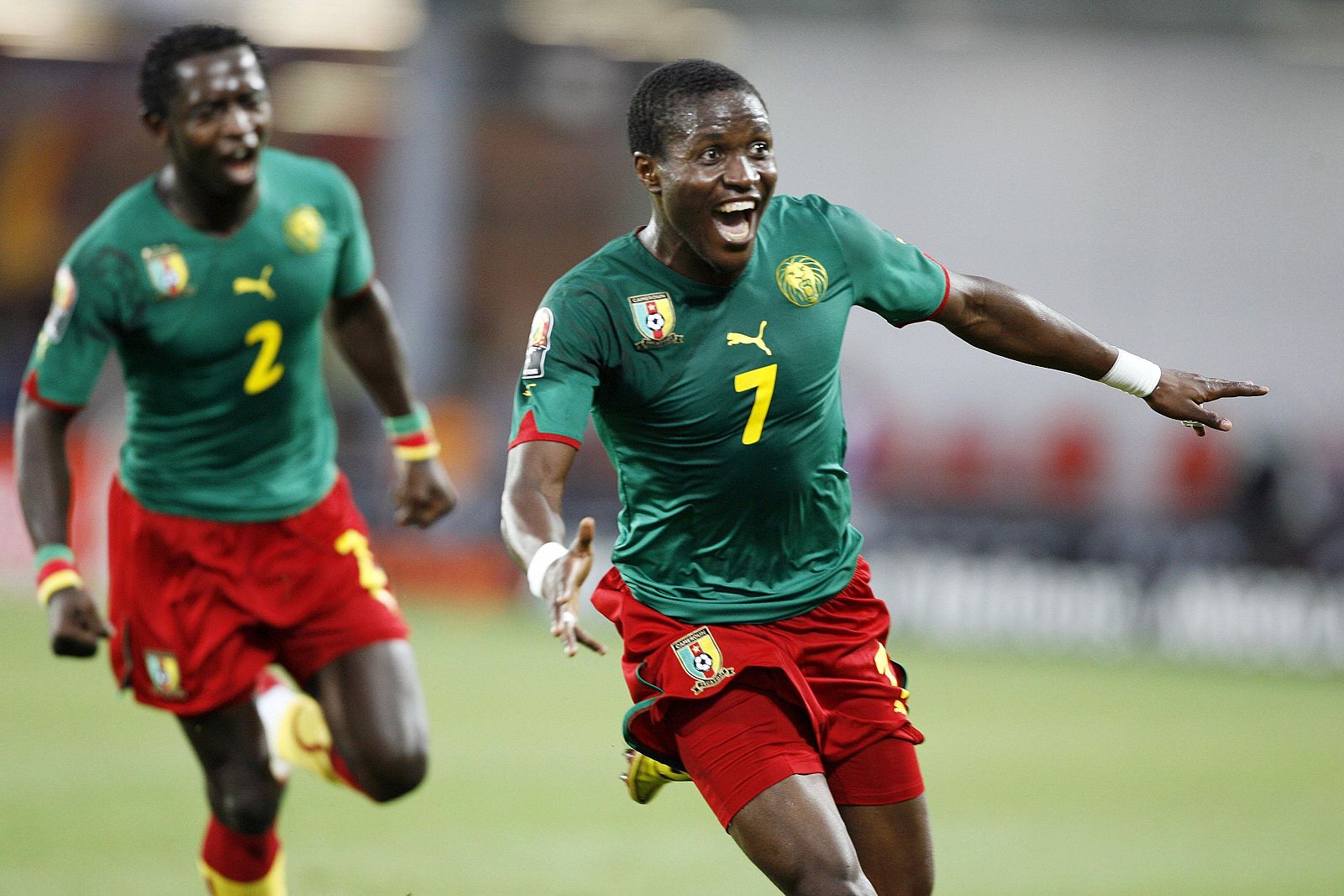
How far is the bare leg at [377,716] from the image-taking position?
238 inches

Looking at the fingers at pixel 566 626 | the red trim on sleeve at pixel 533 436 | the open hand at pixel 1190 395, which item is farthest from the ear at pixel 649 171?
the open hand at pixel 1190 395

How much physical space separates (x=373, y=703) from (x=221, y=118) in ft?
6.38

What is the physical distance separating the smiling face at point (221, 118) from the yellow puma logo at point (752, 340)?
204 cm

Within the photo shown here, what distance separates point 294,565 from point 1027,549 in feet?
36.8

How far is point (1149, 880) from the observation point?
25.9ft

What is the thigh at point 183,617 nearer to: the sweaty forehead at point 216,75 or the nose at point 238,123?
the nose at point 238,123

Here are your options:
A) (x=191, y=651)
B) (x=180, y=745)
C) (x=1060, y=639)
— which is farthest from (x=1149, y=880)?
(x=1060, y=639)

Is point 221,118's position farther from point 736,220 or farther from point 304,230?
point 736,220

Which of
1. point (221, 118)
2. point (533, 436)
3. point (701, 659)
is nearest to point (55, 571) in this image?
point (221, 118)

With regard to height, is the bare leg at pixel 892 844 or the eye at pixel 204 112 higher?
the eye at pixel 204 112

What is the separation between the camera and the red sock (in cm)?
614

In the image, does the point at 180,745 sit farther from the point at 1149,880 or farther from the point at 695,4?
the point at 695,4

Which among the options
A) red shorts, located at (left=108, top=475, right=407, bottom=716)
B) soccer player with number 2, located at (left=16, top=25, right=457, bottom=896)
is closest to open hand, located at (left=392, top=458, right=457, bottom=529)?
soccer player with number 2, located at (left=16, top=25, right=457, bottom=896)

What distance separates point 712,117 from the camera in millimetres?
4641
